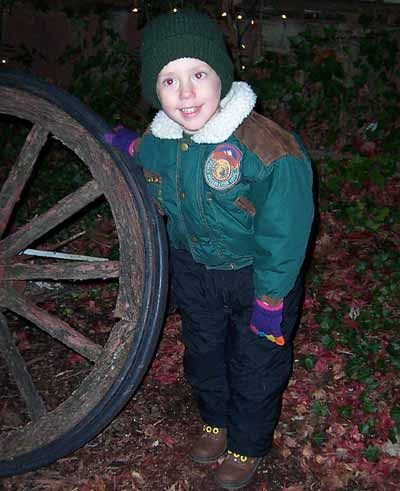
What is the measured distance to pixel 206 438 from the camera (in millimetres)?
2727

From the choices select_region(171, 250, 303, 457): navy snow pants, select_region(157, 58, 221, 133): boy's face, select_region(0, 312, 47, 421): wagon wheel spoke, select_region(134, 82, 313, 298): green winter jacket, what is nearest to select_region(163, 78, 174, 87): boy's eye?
select_region(157, 58, 221, 133): boy's face

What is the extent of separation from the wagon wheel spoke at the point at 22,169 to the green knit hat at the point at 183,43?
25.6 inches

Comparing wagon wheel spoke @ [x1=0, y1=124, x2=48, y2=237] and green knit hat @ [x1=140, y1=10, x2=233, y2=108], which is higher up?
green knit hat @ [x1=140, y1=10, x2=233, y2=108]

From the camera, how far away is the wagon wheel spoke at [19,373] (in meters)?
2.52

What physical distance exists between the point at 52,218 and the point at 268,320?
3.23 ft

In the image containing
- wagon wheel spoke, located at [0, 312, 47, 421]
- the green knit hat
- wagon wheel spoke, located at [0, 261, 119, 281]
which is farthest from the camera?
wagon wheel spoke, located at [0, 312, 47, 421]

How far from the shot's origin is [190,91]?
1.87m

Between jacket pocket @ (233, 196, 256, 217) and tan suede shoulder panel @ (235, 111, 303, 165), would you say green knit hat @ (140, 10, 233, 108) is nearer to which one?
tan suede shoulder panel @ (235, 111, 303, 165)

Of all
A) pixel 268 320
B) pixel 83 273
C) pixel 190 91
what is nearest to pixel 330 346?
pixel 268 320

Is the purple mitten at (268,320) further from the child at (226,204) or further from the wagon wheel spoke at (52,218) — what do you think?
the wagon wheel spoke at (52,218)

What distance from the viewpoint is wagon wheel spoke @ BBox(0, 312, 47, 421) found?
2.52 m

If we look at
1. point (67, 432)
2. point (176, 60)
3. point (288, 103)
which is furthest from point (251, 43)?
point (67, 432)

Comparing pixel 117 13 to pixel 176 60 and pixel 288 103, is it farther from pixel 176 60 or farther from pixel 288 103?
pixel 176 60

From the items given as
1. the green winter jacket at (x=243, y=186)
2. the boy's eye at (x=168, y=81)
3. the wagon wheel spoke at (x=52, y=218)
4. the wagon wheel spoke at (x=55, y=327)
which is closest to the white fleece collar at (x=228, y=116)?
the green winter jacket at (x=243, y=186)
